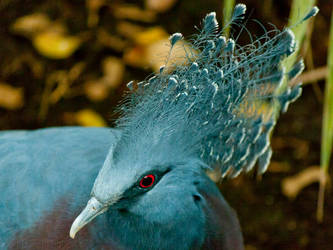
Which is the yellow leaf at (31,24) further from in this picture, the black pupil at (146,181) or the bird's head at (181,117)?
the black pupil at (146,181)

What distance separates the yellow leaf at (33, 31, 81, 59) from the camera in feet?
9.57

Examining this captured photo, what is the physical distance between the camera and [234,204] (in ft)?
9.21

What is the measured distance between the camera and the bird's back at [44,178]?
161 cm

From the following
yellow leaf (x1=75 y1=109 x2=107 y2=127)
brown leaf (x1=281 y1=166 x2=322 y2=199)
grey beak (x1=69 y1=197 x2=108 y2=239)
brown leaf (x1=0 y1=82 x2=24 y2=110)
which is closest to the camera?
grey beak (x1=69 y1=197 x2=108 y2=239)

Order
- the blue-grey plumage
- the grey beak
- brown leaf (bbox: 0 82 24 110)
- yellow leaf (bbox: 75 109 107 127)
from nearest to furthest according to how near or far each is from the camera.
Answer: the grey beak → the blue-grey plumage → yellow leaf (bbox: 75 109 107 127) → brown leaf (bbox: 0 82 24 110)

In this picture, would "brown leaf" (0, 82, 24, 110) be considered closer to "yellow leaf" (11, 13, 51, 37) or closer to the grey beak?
"yellow leaf" (11, 13, 51, 37)

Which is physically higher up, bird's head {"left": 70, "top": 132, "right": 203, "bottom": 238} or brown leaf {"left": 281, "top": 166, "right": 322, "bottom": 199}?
bird's head {"left": 70, "top": 132, "right": 203, "bottom": 238}

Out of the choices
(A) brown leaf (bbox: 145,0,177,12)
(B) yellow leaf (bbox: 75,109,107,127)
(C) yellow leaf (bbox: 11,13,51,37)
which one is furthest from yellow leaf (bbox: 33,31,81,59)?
(A) brown leaf (bbox: 145,0,177,12)

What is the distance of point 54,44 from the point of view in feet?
9.57

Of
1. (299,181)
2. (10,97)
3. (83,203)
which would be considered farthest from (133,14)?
(83,203)

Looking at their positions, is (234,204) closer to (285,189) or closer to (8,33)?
(285,189)

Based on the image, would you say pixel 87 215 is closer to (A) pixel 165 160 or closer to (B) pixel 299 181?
(A) pixel 165 160

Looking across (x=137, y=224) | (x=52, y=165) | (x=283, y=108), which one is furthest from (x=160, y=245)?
(x=283, y=108)

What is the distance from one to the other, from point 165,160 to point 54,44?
5.47 feet
